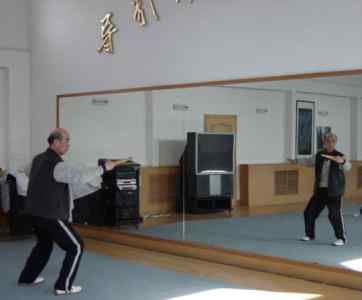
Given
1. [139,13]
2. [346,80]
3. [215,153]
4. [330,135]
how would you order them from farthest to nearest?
[215,153]
[139,13]
[330,135]
[346,80]

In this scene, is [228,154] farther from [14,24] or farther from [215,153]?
[14,24]

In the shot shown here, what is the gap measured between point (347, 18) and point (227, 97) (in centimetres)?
211

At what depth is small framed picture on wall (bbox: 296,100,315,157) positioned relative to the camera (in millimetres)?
6006

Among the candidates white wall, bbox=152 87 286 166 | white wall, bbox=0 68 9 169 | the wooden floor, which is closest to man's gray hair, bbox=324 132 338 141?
white wall, bbox=152 87 286 166

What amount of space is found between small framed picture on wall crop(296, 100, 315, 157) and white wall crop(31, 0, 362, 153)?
89 centimetres

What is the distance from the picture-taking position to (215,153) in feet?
24.1

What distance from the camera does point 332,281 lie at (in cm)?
512

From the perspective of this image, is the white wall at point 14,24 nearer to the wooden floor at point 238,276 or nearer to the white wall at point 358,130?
the wooden floor at point 238,276

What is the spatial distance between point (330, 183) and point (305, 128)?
595 millimetres

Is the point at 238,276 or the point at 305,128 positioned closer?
the point at 238,276

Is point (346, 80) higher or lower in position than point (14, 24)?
lower

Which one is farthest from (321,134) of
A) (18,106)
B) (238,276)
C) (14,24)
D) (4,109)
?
(14,24)

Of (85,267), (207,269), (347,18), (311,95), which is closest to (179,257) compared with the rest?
(207,269)

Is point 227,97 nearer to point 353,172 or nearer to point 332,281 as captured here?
point 353,172
